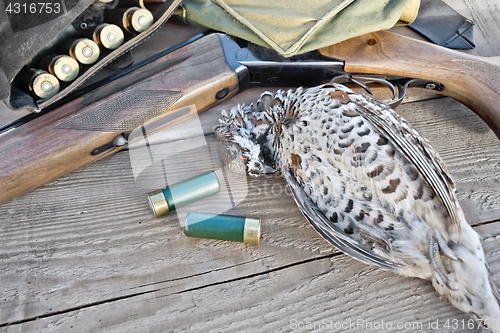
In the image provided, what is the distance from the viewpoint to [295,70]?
1190 mm

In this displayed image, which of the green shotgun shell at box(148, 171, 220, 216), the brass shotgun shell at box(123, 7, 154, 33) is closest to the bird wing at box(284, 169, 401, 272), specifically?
the green shotgun shell at box(148, 171, 220, 216)

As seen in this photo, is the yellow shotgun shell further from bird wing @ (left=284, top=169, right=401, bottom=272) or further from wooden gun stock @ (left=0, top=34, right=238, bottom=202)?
bird wing @ (left=284, top=169, right=401, bottom=272)

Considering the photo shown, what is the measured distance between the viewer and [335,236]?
0.92 metres

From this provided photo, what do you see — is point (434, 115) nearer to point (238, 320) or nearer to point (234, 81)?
point (234, 81)

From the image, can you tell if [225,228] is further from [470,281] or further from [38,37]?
[38,37]

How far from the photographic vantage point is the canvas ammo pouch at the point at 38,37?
0.92 metres

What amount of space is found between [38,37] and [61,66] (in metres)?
0.09

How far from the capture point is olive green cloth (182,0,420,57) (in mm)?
1118

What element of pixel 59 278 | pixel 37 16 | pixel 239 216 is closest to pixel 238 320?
pixel 239 216

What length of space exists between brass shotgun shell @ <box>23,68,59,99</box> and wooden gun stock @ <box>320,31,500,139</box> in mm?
840

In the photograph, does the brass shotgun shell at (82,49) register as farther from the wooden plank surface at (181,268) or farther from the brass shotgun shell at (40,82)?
the wooden plank surface at (181,268)

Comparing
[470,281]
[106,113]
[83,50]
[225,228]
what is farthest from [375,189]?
[83,50]

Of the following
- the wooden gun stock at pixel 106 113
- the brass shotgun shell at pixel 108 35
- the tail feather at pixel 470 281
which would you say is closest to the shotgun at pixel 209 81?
the wooden gun stock at pixel 106 113

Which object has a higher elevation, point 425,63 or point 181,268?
point 425,63
